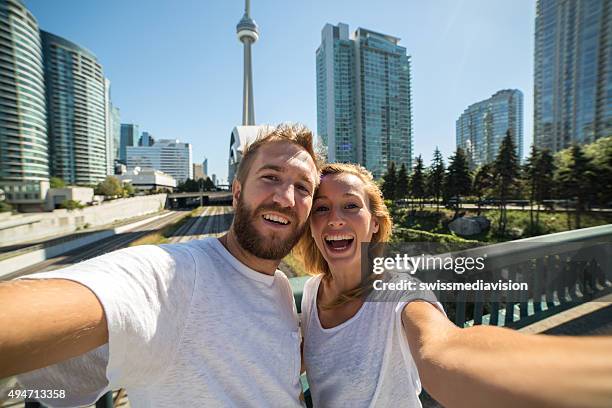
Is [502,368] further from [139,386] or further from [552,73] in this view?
[552,73]

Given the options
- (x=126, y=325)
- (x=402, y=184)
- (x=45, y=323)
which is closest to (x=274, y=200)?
(x=126, y=325)

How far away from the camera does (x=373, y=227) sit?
83.0 inches

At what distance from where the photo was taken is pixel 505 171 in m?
34.8

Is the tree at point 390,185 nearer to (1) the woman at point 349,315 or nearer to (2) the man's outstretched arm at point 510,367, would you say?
(1) the woman at point 349,315

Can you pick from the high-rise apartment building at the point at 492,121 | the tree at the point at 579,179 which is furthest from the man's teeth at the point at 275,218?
the high-rise apartment building at the point at 492,121

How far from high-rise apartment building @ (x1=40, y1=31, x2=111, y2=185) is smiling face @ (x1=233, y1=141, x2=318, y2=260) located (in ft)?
455

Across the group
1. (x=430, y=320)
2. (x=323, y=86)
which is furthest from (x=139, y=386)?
(x=323, y=86)

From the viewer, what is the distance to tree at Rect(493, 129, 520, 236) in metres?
33.8

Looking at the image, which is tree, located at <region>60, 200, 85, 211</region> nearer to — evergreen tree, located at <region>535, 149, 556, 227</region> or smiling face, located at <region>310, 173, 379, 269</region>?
smiling face, located at <region>310, 173, 379, 269</region>

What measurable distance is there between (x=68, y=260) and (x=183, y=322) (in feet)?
167

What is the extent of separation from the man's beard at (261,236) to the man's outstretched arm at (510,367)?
0.84 metres

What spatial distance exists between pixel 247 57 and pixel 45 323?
92.4m

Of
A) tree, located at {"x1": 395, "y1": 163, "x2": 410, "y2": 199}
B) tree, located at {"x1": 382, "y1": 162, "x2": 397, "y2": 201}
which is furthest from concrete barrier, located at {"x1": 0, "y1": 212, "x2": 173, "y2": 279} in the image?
tree, located at {"x1": 395, "y1": 163, "x2": 410, "y2": 199}

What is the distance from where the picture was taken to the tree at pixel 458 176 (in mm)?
40500
